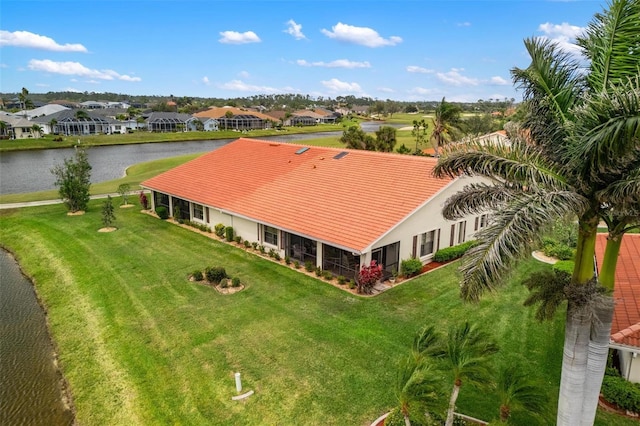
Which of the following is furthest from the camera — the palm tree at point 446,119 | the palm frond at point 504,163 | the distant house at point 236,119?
the distant house at point 236,119

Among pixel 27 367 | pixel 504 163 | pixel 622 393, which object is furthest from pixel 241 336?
pixel 622 393

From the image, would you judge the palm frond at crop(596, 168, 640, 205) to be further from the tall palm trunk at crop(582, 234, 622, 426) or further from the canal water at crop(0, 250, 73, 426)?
the canal water at crop(0, 250, 73, 426)

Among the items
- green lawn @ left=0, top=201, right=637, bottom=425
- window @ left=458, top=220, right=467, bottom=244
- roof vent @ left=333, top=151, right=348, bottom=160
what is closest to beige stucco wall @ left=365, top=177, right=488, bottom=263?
window @ left=458, top=220, right=467, bottom=244

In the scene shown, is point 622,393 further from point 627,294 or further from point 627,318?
point 627,294

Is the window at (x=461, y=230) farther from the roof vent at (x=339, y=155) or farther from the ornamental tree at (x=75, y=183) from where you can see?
the ornamental tree at (x=75, y=183)

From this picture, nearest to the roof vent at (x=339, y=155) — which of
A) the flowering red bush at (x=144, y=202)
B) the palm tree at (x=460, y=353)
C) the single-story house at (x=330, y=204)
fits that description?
the single-story house at (x=330, y=204)

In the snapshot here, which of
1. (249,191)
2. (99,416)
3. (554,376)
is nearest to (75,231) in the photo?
(249,191)
